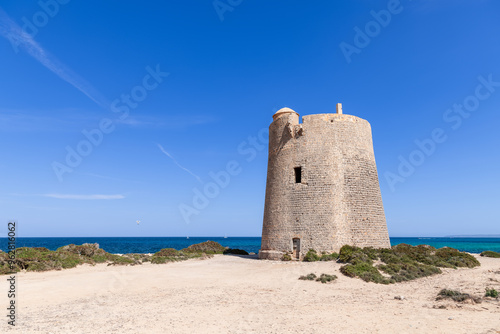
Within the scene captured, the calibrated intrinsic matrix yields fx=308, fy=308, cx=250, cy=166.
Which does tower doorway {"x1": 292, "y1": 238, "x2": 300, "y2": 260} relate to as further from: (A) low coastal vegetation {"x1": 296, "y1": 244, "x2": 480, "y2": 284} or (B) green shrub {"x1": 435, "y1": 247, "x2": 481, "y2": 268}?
(B) green shrub {"x1": 435, "y1": 247, "x2": 481, "y2": 268}

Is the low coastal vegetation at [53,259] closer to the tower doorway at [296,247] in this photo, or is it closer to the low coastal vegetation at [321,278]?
the tower doorway at [296,247]

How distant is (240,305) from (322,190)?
430 inches

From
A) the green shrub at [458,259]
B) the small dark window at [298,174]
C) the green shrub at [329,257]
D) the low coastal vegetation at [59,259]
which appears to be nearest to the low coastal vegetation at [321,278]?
the green shrub at [329,257]

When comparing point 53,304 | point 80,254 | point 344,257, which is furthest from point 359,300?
point 80,254

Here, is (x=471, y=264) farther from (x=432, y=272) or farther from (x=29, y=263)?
(x=29, y=263)

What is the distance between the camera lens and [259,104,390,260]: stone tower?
1733 centimetres

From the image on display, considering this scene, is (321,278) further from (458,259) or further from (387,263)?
(458,259)

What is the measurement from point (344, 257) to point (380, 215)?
17.7 ft

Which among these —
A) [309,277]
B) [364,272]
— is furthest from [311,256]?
[309,277]

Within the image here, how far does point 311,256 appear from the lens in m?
16.5

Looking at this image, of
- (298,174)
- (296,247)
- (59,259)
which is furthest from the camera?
(298,174)

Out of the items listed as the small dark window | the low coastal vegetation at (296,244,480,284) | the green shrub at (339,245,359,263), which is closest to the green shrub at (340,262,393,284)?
the low coastal vegetation at (296,244,480,284)

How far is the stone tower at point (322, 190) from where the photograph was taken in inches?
682

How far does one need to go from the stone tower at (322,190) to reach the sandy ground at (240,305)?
4.91 metres
